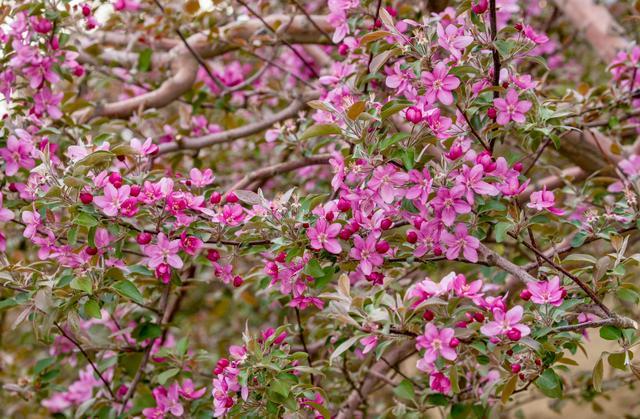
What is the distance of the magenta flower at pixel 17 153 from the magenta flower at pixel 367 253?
75 cm

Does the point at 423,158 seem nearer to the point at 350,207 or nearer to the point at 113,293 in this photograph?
the point at 350,207

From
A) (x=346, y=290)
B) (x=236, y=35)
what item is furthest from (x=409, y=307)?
(x=236, y=35)

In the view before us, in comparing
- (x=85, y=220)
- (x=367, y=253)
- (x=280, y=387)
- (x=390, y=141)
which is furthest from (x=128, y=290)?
(x=390, y=141)

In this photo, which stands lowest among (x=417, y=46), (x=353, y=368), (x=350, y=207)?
(x=353, y=368)

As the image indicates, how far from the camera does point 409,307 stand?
1.18m

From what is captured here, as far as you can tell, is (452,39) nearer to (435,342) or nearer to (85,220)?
(435,342)

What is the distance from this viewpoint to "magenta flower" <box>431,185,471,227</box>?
127 centimetres

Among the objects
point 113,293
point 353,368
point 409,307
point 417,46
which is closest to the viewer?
point 409,307

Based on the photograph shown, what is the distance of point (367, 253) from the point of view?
52.3 inches

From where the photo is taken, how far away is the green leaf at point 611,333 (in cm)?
124

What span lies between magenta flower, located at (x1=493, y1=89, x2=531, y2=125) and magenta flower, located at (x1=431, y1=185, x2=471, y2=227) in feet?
0.69

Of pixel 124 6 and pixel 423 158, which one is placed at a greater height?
pixel 124 6

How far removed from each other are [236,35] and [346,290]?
1.27 m

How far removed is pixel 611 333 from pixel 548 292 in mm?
126
